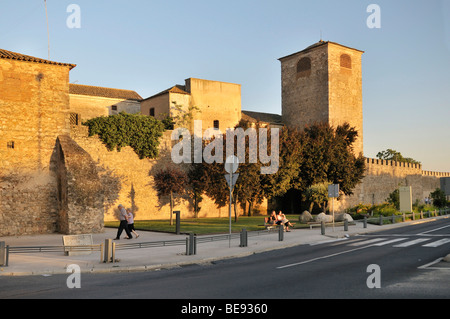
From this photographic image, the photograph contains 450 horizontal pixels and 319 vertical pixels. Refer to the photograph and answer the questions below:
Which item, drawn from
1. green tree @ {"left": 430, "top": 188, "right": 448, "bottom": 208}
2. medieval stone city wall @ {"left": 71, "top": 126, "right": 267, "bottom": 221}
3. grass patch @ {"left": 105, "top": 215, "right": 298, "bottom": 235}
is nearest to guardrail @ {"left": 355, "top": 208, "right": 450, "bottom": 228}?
green tree @ {"left": 430, "top": 188, "right": 448, "bottom": 208}

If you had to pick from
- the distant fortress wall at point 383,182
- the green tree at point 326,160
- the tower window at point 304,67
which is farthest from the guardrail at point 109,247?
the tower window at point 304,67

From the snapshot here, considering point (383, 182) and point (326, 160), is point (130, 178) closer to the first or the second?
point (326, 160)

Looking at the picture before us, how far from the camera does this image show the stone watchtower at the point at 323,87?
48844mm

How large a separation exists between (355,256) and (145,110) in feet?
114

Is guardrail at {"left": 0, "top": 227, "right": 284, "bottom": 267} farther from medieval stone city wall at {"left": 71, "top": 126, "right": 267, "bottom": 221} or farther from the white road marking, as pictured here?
medieval stone city wall at {"left": 71, "top": 126, "right": 267, "bottom": 221}

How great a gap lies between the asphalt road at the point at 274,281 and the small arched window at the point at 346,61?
130 feet

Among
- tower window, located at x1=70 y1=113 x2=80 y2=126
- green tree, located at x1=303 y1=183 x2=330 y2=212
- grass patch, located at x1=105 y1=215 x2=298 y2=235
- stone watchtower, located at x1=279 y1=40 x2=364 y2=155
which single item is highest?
stone watchtower, located at x1=279 y1=40 x2=364 y2=155

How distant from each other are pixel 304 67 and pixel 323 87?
4186mm

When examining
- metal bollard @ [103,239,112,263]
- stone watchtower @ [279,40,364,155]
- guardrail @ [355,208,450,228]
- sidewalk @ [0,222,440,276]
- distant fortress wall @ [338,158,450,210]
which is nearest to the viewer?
sidewalk @ [0,222,440,276]

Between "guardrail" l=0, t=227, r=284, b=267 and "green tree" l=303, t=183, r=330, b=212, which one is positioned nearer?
"guardrail" l=0, t=227, r=284, b=267

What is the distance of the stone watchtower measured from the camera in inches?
1923

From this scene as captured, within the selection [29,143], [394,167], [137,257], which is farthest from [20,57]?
[394,167]

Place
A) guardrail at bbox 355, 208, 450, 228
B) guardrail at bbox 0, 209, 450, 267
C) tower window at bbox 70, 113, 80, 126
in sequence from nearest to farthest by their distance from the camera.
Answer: guardrail at bbox 0, 209, 450, 267
guardrail at bbox 355, 208, 450, 228
tower window at bbox 70, 113, 80, 126

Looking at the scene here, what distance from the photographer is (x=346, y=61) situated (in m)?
50.8
